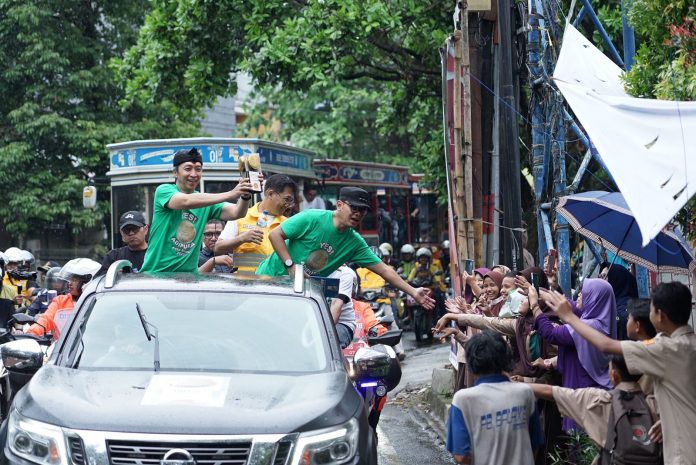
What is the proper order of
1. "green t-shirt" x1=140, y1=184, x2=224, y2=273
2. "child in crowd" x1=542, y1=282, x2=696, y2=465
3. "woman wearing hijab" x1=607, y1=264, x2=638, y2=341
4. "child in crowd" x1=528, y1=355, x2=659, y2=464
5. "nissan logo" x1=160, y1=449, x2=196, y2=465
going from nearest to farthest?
"nissan logo" x1=160, y1=449, x2=196, y2=465 → "child in crowd" x1=542, y1=282, x2=696, y2=465 → "child in crowd" x1=528, y1=355, x2=659, y2=464 → "green t-shirt" x1=140, y1=184, x2=224, y2=273 → "woman wearing hijab" x1=607, y1=264, x2=638, y2=341

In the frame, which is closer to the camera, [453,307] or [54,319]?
[453,307]

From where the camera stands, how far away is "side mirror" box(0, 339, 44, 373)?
21.1ft

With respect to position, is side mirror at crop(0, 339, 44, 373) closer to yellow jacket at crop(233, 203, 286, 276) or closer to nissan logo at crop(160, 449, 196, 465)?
nissan logo at crop(160, 449, 196, 465)

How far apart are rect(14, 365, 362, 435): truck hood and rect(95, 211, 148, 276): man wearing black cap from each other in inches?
148

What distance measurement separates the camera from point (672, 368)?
5559 millimetres

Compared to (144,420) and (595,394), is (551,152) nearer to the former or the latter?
(595,394)

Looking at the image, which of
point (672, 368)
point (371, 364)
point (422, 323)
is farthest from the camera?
point (422, 323)

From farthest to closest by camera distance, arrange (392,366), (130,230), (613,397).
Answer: (130,230) < (392,366) < (613,397)

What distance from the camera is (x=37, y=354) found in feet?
21.2

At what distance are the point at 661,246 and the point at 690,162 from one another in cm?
293

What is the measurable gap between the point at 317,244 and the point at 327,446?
3.41 metres

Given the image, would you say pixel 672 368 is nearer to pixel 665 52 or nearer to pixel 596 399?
pixel 596 399

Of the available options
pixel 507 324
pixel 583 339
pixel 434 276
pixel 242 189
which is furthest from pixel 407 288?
pixel 434 276

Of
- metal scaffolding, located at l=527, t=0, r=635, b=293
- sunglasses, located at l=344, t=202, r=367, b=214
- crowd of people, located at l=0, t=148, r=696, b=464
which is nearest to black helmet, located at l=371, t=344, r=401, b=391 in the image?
crowd of people, located at l=0, t=148, r=696, b=464
